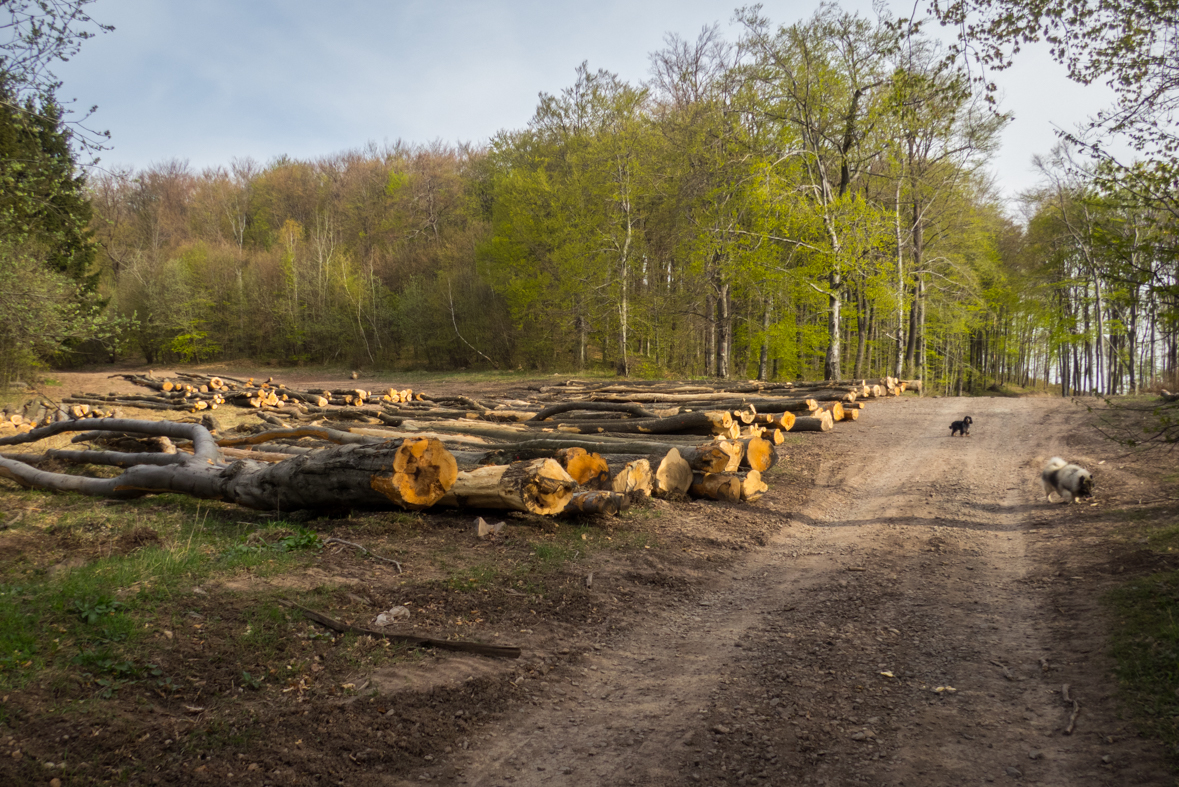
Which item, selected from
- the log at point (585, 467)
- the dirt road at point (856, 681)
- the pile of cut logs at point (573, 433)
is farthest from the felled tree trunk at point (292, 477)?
the dirt road at point (856, 681)

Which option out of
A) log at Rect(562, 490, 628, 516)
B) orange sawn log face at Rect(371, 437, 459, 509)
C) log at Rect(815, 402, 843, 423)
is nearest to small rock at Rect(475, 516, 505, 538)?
orange sawn log face at Rect(371, 437, 459, 509)

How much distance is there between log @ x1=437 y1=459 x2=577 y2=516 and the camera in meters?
6.51

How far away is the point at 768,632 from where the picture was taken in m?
4.78

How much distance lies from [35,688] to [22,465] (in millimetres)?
7454

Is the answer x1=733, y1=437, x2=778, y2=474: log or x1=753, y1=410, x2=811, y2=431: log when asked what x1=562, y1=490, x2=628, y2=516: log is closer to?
x1=733, y1=437, x2=778, y2=474: log

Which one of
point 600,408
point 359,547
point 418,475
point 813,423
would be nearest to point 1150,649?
point 418,475

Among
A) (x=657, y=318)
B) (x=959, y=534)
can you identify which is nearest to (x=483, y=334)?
(x=657, y=318)

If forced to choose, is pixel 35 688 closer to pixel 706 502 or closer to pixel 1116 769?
pixel 1116 769

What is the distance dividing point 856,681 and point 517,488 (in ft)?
11.8

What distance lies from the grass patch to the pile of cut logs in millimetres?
4235

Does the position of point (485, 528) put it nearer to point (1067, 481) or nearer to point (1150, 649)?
point (1150, 649)

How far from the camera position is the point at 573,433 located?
36.4 feet

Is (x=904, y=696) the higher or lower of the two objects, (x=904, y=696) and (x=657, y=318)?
the lower

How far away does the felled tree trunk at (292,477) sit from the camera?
243 inches
